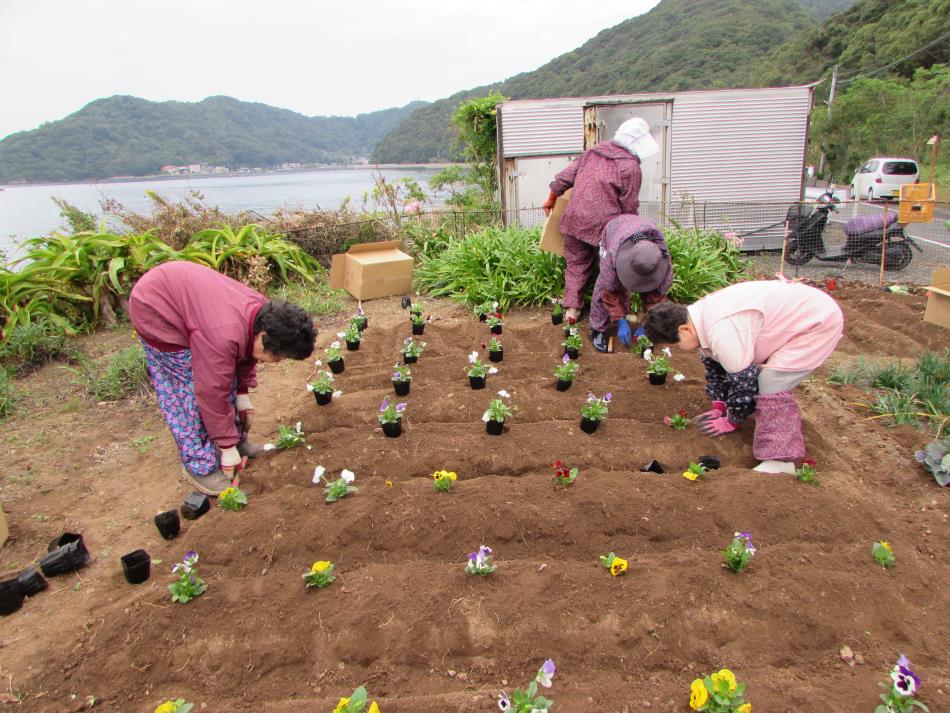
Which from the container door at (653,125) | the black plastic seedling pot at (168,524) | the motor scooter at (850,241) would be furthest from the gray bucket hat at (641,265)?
the container door at (653,125)

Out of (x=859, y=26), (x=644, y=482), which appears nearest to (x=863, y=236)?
(x=644, y=482)

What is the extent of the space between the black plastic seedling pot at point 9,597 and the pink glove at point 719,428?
354cm

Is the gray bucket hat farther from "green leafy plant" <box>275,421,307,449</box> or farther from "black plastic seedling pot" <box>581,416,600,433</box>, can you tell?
"green leafy plant" <box>275,421,307,449</box>

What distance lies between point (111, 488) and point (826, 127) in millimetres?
32097

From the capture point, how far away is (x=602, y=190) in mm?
4578

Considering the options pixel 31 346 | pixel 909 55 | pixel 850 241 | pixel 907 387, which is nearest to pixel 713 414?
pixel 907 387

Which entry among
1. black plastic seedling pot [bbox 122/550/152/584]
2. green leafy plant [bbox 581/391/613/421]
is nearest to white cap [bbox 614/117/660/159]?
green leafy plant [bbox 581/391/613/421]

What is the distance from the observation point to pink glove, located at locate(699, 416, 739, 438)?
3.26 metres

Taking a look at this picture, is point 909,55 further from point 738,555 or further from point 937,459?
point 738,555

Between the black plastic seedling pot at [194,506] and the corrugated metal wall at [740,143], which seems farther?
→ the corrugated metal wall at [740,143]

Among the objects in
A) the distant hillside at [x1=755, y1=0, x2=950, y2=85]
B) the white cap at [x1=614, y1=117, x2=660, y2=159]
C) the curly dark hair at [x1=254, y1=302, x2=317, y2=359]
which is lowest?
the curly dark hair at [x1=254, y1=302, x2=317, y2=359]

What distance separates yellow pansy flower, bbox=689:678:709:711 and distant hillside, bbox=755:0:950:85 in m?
35.6

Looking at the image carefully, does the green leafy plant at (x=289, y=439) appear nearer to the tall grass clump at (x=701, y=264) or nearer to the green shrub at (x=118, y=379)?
the green shrub at (x=118, y=379)

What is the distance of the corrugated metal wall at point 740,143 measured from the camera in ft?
28.4
